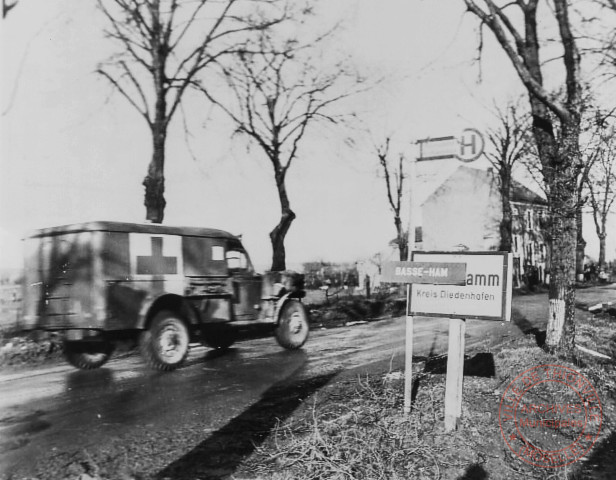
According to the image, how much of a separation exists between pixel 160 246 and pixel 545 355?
20.2ft

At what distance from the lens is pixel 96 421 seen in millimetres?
5410

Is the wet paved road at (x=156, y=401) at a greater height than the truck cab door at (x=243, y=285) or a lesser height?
lesser

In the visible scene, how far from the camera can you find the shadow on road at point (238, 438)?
4.10 m

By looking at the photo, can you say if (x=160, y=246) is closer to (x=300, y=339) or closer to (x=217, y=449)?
(x=300, y=339)

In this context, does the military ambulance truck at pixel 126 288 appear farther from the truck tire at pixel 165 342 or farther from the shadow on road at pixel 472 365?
the shadow on road at pixel 472 365

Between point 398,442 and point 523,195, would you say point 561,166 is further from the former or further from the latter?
point 523,195

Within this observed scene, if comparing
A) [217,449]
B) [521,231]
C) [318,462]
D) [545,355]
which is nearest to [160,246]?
[217,449]

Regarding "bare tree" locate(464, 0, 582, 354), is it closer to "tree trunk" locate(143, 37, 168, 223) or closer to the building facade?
"tree trunk" locate(143, 37, 168, 223)

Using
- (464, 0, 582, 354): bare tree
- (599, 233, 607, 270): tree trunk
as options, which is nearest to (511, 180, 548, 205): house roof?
(599, 233, 607, 270): tree trunk

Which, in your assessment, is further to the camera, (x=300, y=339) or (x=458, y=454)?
(x=300, y=339)

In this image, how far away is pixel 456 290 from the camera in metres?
4.94

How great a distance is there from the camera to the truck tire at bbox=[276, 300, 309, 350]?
10.3 m

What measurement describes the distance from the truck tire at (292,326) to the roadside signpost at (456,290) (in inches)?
219

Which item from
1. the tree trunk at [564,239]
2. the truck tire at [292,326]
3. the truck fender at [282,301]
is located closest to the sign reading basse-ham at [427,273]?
the tree trunk at [564,239]
